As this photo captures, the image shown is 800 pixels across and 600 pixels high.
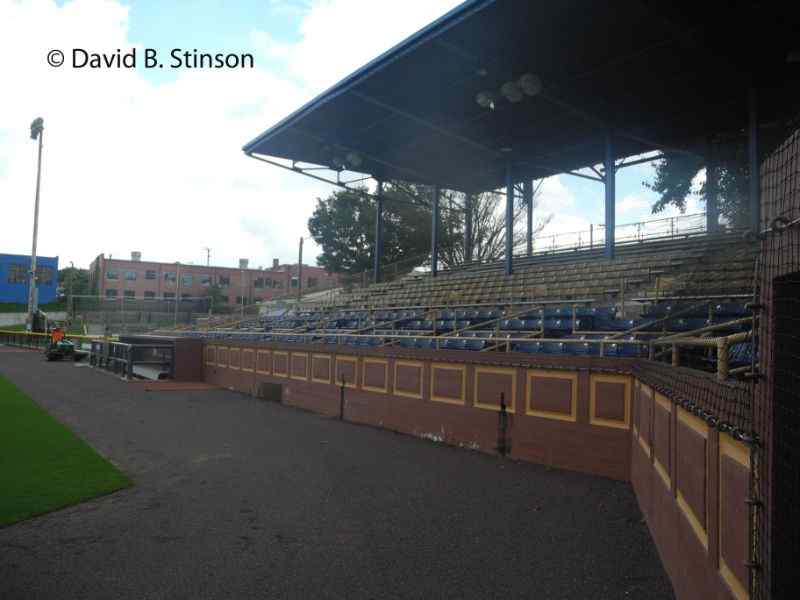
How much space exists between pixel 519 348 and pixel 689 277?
12.6 feet

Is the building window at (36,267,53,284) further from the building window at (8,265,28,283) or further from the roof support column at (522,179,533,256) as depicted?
the roof support column at (522,179,533,256)

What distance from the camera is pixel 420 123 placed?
20250mm

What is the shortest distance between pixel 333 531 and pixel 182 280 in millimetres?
74848

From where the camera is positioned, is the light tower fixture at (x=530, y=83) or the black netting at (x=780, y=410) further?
the light tower fixture at (x=530, y=83)

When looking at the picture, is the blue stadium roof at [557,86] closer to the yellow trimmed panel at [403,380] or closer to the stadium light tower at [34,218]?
the yellow trimmed panel at [403,380]

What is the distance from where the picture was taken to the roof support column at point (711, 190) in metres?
18.5

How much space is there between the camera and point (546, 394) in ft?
29.2

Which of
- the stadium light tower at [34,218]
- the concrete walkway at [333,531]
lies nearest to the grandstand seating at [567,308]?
the concrete walkway at [333,531]

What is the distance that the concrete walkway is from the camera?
470cm

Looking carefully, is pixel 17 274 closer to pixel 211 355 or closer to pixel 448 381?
pixel 211 355

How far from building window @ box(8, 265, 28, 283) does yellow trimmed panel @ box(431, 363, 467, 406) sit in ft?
171

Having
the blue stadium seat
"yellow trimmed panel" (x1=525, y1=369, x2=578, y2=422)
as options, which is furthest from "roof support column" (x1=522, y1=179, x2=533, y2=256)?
"yellow trimmed panel" (x1=525, y1=369, x2=578, y2=422)

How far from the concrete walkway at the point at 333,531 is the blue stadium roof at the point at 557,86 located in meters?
10.1

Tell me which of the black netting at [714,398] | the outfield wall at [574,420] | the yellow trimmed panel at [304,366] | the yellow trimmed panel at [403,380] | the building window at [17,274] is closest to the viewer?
the black netting at [714,398]
